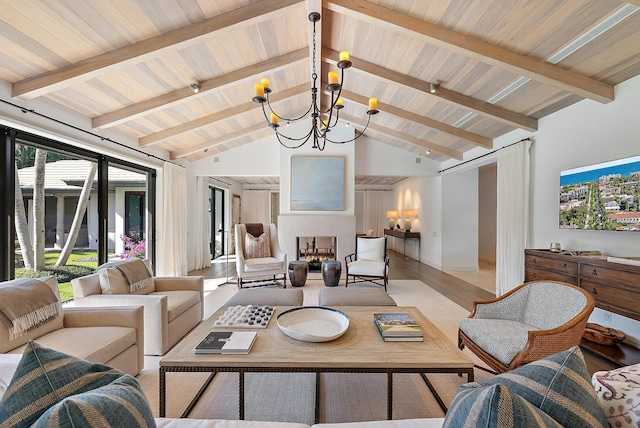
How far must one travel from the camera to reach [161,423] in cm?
106

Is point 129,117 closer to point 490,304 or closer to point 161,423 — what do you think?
point 161,423

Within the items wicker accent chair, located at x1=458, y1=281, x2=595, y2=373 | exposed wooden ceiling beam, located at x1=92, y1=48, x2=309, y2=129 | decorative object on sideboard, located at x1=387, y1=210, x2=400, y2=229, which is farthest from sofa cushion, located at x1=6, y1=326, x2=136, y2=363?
decorative object on sideboard, located at x1=387, y1=210, x2=400, y2=229

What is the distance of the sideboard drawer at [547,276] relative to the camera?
2702 millimetres

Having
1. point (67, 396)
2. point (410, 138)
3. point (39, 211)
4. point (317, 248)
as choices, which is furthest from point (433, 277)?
point (39, 211)

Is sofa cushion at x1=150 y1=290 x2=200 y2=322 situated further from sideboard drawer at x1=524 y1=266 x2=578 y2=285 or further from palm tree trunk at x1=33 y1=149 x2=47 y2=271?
sideboard drawer at x1=524 y1=266 x2=578 y2=285

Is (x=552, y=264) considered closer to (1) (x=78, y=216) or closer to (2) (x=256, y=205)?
(1) (x=78, y=216)

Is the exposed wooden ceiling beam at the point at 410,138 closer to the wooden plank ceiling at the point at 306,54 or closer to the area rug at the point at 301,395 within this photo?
the wooden plank ceiling at the point at 306,54

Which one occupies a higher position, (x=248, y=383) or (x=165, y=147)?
(x=165, y=147)

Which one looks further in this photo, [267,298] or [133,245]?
[133,245]

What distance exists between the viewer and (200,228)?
21.9 feet

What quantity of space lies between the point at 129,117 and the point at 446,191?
5.95 m

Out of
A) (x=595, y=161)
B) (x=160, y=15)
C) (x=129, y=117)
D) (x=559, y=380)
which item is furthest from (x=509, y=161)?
(x=129, y=117)

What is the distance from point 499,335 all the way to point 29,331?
3.00 metres

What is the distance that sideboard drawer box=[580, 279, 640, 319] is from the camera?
7.10 ft
